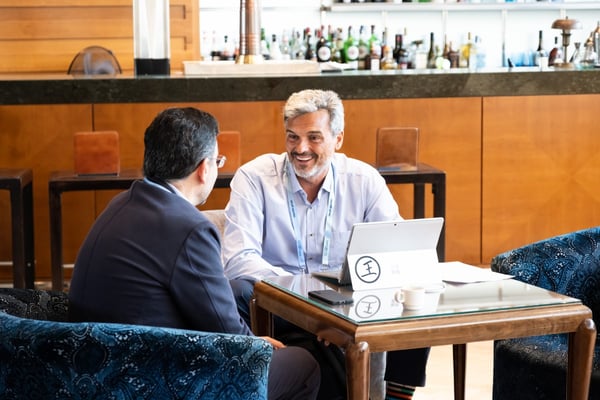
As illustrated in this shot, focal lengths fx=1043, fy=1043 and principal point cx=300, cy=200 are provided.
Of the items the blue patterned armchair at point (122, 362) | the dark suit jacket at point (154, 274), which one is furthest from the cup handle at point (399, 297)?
the blue patterned armchair at point (122, 362)

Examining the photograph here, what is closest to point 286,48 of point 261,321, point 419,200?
point 419,200

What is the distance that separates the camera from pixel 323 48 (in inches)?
287

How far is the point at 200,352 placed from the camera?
2.07m

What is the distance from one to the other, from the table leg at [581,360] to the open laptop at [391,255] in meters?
0.38

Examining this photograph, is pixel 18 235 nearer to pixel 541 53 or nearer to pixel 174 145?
pixel 174 145

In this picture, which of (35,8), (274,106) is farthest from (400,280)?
(35,8)

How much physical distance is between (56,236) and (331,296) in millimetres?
2380

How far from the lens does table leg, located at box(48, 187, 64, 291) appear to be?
4613 millimetres

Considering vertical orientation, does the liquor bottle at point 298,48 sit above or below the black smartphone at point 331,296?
above

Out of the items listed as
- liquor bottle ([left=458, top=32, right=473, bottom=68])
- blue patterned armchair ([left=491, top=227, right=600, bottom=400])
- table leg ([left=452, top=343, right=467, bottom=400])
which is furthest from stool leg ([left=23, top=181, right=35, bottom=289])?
liquor bottle ([left=458, top=32, right=473, bottom=68])

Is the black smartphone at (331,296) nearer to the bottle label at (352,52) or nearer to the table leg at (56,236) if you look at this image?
the table leg at (56,236)

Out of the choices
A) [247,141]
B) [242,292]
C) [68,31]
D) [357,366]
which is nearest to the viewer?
[357,366]

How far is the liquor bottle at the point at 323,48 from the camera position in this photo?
730cm

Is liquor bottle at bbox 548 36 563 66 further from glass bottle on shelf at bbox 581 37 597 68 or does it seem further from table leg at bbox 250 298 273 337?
table leg at bbox 250 298 273 337
